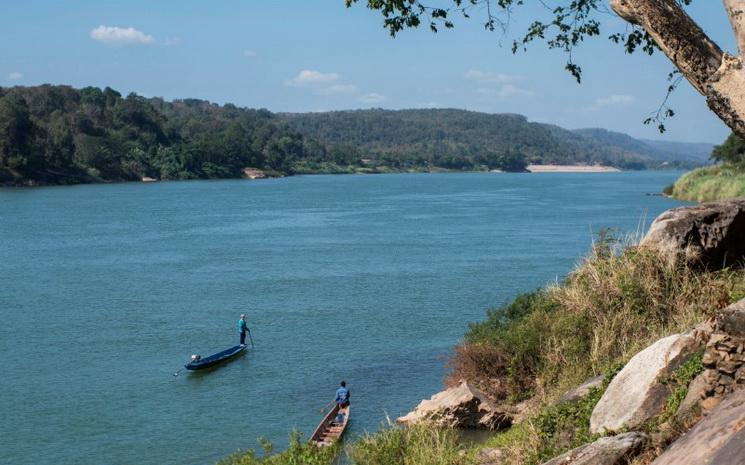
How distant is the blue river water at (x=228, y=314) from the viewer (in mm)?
24891

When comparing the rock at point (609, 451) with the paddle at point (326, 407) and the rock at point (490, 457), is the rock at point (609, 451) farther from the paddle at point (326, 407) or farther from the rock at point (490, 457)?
the paddle at point (326, 407)

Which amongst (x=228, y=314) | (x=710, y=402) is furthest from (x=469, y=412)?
(x=228, y=314)

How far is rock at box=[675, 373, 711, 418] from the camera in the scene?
33.0 feet

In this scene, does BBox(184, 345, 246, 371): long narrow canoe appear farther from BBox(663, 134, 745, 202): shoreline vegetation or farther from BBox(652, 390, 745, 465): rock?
BBox(663, 134, 745, 202): shoreline vegetation

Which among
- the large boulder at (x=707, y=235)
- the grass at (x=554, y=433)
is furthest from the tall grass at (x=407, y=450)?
the large boulder at (x=707, y=235)

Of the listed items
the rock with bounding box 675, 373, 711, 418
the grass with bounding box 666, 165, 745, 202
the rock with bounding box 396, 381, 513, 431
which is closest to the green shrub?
the rock with bounding box 675, 373, 711, 418

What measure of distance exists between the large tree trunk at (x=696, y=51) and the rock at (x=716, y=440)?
3.20 metres

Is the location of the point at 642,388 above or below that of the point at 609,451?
above

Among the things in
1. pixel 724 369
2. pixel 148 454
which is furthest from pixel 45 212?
pixel 724 369

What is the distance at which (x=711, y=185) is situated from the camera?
85.8 meters

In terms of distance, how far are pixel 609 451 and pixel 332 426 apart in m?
14.3

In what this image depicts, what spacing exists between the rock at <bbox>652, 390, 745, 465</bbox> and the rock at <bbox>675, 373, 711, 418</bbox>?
68 cm

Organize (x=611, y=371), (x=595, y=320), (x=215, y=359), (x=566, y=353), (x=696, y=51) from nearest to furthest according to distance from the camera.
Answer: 1. (x=696, y=51)
2. (x=611, y=371)
3. (x=595, y=320)
4. (x=566, y=353)
5. (x=215, y=359)

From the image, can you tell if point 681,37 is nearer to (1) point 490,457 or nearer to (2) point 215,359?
(1) point 490,457
